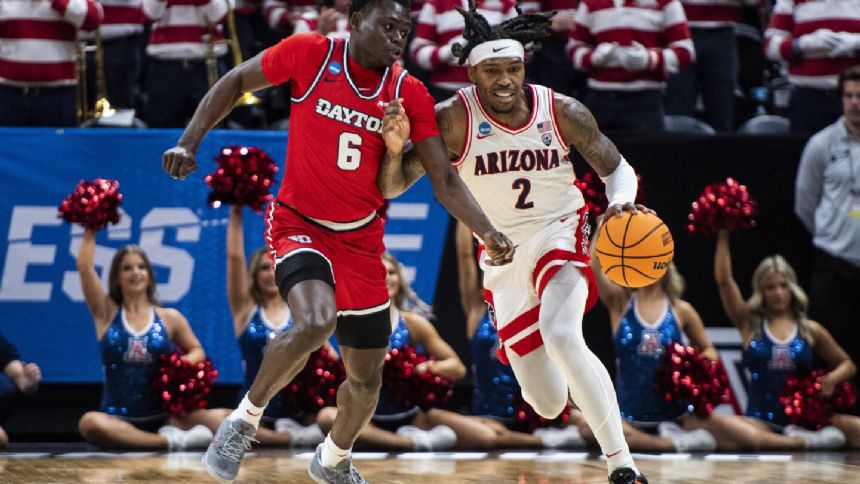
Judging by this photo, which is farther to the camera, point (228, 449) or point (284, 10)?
point (284, 10)

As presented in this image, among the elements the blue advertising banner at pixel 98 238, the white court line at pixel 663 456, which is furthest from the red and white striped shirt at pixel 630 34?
the white court line at pixel 663 456

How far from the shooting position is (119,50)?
31.4ft

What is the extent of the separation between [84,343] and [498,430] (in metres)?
2.56

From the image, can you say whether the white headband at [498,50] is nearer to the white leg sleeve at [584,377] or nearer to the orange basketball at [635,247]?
the orange basketball at [635,247]

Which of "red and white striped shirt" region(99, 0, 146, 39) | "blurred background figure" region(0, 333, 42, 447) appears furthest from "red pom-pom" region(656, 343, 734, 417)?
"red and white striped shirt" region(99, 0, 146, 39)

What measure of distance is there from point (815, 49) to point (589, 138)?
3.44 m

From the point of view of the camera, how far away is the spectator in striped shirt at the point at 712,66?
32.1 feet

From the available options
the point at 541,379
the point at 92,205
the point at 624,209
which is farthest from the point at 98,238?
the point at 624,209

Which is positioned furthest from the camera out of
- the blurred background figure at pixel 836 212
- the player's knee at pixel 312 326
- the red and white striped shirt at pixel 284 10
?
the red and white striped shirt at pixel 284 10

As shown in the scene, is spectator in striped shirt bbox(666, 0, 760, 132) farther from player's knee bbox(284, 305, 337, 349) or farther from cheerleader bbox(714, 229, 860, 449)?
player's knee bbox(284, 305, 337, 349)

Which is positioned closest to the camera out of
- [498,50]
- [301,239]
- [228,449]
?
[228,449]

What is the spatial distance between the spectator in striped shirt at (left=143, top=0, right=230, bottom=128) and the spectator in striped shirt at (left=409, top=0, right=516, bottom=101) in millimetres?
1324

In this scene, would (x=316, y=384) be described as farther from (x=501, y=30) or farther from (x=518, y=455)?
(x=501, y=30)

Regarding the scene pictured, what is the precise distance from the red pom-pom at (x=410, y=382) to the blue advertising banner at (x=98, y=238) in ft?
3.38
